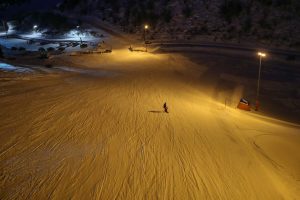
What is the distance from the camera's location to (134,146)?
14562 mm

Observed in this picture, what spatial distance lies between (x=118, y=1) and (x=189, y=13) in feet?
69.1

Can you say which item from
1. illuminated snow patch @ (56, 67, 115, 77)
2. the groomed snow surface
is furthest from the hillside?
the groomed snow surface

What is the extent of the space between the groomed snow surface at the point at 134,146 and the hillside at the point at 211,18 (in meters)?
29.7

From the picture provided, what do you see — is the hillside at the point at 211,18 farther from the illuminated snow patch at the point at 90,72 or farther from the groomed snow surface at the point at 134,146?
the groomed snow surface at the point at 134,146

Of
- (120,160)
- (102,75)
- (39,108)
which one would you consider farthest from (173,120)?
(102,75)

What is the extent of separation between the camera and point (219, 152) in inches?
579

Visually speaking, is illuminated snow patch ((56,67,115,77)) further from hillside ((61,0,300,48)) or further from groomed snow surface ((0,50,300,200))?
hillside ((61,0,300,48))

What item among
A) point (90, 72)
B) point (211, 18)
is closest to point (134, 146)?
point (90, 72)

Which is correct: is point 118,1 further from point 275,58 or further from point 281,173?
point 281,173

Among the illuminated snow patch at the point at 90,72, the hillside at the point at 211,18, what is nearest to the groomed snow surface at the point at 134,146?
the illuminated snow patch at the point at 90,72

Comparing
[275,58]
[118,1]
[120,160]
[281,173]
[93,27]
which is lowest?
[281,173]

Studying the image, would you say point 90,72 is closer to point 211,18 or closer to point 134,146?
point 134,146

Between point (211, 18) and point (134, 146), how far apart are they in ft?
165

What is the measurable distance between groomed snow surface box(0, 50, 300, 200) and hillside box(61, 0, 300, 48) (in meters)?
29.7
